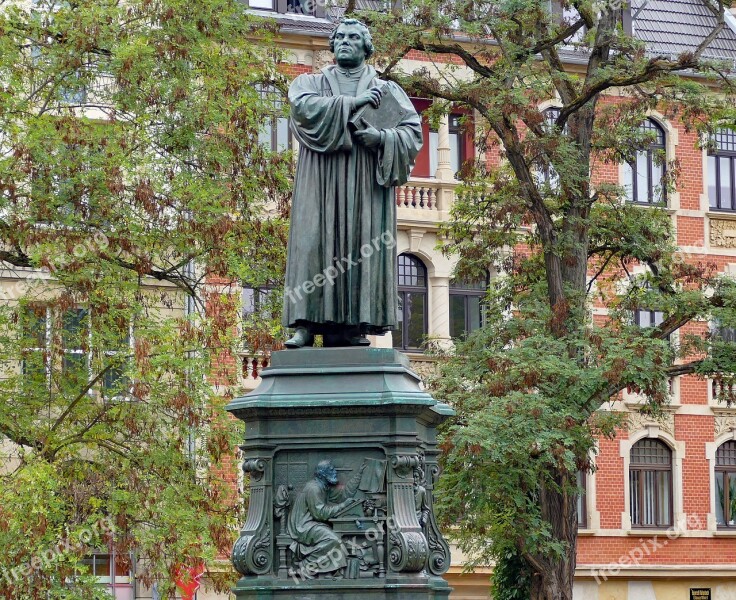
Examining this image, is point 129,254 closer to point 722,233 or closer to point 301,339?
point 301,339

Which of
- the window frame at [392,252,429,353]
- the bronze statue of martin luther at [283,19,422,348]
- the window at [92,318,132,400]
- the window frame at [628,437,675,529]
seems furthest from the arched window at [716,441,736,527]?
the bronze statue of martin luther at [283,19,422,348]

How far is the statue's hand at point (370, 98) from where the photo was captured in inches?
446

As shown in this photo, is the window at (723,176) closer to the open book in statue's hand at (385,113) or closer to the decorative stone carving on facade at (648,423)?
the decorative stone carving on facade at (648,423)

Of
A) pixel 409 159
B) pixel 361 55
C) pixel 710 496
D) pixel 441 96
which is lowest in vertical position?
pixel 710 496

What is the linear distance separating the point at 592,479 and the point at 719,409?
3115mm

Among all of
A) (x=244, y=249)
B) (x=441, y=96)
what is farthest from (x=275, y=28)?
(x=244, y=249)

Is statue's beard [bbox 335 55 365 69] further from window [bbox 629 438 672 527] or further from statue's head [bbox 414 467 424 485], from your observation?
window [bbox 629 438 672 527]

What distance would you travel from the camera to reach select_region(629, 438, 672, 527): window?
33.7 m

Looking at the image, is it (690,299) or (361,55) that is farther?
(690,299)

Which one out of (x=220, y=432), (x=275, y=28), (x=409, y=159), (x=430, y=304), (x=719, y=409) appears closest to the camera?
(x=409, y=159)

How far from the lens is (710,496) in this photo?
3403 cm

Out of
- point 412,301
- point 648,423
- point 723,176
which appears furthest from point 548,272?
point 723,176

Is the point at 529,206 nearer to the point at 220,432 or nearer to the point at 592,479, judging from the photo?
the point at 220,432

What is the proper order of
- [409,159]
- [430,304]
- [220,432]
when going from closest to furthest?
[409,159]
[220,432]
[430,304]
